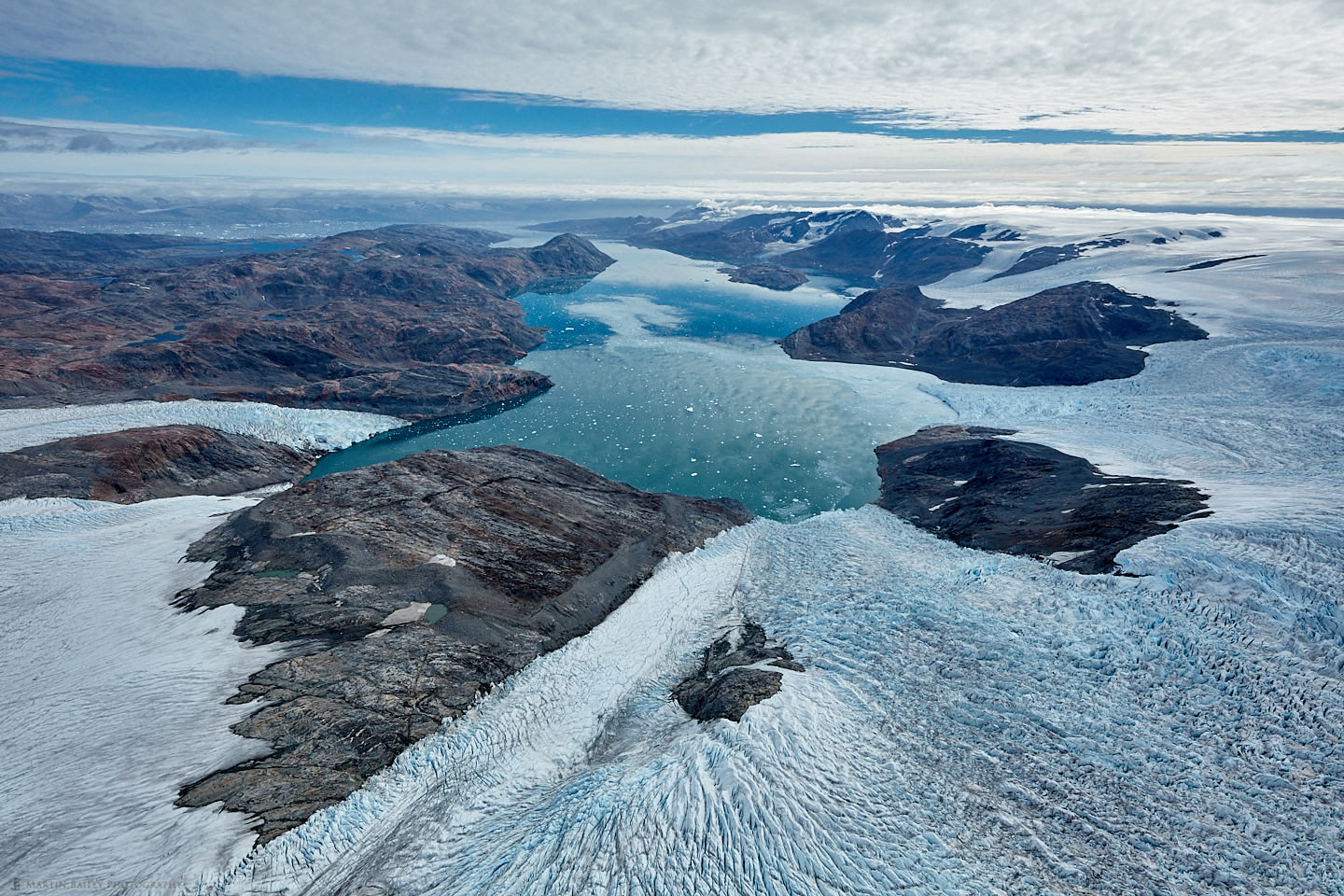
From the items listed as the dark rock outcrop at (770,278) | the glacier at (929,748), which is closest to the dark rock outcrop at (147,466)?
the glacier at (929,748)

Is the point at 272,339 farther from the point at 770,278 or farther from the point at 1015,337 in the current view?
the point at 770,278

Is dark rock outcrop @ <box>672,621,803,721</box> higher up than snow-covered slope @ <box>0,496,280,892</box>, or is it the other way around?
snow-covered slope @ <box>0,496,280,892</box>

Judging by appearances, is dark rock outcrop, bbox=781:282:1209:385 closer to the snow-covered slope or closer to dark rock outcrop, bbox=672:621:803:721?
dark rock outcrop, bbox=672:621:803:721

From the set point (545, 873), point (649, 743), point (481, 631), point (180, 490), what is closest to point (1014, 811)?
point (649, 743)

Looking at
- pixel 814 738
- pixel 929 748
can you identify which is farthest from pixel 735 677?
pixel 929 748

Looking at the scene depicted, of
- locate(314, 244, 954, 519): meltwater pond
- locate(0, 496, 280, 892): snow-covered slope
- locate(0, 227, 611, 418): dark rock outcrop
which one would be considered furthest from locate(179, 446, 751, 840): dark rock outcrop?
locate(0, 227, 611, 418): dark rock outcrop

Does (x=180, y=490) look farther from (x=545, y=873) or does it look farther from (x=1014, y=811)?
(x=1014, y=811)
